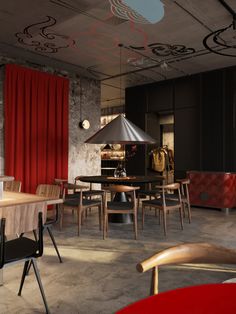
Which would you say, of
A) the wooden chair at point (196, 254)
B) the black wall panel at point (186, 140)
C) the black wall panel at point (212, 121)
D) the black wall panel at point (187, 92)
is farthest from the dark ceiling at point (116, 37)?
the wooden chair at point (196, 254)

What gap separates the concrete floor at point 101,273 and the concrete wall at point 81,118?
2849 millimetres

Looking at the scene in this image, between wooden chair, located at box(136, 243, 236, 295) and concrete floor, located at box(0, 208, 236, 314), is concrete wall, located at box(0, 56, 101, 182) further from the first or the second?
wooden chair, located at box(136, 243, 236, 295)

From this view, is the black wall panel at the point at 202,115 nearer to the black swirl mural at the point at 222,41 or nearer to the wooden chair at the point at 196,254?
the black swirl mural at the point at 222,41

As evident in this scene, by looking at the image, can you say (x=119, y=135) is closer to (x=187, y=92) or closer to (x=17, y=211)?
(x=187, y=92)

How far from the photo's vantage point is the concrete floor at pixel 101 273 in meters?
2.45

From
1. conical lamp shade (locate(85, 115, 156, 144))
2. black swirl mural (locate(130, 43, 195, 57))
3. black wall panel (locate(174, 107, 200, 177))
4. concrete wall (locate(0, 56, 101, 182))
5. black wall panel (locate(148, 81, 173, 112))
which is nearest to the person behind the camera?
conical lamp shade (locate(85, 115, 156, 144))

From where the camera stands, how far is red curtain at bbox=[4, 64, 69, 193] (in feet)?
19.9

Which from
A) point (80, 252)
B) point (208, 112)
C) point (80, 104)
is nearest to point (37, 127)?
point (80, 104)

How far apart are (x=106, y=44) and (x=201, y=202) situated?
4091mm

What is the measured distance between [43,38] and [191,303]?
17.8 ft

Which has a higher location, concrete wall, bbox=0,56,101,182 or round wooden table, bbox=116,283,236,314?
concrete wall, bbox=0,56,101,182

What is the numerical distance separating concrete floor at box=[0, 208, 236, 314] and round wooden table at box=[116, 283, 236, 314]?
1.56 m

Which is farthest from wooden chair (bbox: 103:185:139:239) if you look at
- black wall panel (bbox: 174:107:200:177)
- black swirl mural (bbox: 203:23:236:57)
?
black wall panel (bbox: 174:107:200:177)

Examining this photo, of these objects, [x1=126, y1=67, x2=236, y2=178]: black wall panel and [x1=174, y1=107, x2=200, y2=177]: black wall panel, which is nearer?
[x1=126, y1=67, x2=236, y2=178]: black wall panel
